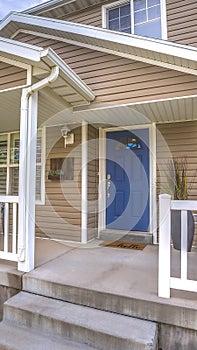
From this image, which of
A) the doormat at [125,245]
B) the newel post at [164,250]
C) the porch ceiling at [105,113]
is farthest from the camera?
the doormat at [125,245]

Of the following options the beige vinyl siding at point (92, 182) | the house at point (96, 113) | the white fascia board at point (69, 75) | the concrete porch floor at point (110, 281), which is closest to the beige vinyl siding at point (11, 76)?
the house at point (96, 113)

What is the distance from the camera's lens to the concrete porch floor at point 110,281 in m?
1.91

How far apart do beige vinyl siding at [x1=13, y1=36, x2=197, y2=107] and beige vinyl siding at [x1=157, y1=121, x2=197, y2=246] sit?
3.32 feet

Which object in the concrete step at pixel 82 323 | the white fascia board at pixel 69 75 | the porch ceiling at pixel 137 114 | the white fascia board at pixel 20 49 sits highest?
the white fascia board at pixel 20 49

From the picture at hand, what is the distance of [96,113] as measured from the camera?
11.9 ft

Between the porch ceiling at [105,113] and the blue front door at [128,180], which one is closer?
the porch ceiling at [105,113]

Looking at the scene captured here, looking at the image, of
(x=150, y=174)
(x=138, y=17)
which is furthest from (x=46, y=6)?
(x=150, y=174)

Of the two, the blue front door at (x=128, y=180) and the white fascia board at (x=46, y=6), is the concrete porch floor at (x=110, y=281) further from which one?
the white fascia board at (x=46, y=6)

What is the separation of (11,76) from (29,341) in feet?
8.93

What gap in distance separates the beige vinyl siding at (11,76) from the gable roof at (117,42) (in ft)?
4.52

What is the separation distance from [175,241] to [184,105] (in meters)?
1.93

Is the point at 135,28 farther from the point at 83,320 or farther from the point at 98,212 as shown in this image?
the point at 83,320

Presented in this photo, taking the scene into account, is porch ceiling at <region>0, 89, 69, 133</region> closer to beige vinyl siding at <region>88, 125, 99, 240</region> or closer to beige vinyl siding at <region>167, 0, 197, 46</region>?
beige vinyl siding at <region>88, 125, 99, 240</region>

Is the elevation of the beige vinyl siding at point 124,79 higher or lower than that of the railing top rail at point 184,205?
higher
